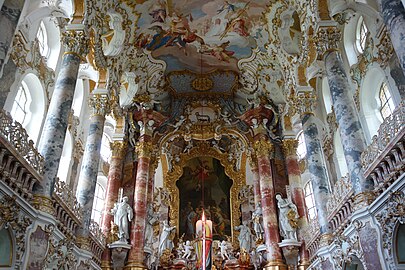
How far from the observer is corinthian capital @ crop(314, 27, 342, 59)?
12953 millimetres

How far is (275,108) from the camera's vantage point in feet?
72.2

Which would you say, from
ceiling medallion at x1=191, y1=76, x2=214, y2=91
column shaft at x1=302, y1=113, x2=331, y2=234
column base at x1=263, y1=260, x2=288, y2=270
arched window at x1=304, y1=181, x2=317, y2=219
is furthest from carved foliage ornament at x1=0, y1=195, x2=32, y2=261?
ceiling medallion at x1=191, y1=76, x2=214, y2=91

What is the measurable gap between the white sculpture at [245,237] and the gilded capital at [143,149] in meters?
5.79

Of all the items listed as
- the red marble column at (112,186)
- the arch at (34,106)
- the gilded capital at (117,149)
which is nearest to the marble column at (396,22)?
the arch at (34,106)

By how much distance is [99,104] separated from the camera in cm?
1644

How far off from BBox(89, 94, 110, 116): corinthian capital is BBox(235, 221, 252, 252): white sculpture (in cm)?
869

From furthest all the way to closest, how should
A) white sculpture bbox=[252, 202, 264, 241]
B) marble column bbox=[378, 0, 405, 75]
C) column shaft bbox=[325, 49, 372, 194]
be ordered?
white sculpture bbox=[252, 202, 264, 241] < column shaft bbox=[325, 49, 372, 194] < marble column bbox=[378, 0, 405, 75]

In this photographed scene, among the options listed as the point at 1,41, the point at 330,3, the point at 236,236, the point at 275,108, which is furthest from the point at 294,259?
the point at 1,41

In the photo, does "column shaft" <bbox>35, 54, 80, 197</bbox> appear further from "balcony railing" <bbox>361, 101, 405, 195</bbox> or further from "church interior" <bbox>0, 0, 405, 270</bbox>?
"balcony railing" <bbox>361, 101, 405, 195</bbox>

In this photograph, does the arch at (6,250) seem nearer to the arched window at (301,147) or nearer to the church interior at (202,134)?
the church interior at (202,134)

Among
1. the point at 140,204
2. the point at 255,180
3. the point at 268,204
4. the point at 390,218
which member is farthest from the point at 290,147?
the point at 390,218

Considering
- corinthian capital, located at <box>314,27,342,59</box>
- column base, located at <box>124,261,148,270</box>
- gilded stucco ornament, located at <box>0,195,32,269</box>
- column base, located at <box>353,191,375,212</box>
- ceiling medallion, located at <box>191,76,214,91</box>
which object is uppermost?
ceiling medallion, located at <box>191,76,214,91</box>

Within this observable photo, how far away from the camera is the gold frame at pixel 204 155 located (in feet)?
71.2

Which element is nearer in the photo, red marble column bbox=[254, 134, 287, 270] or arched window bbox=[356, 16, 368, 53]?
arched window bbox=[356, 16, 368, 53]
